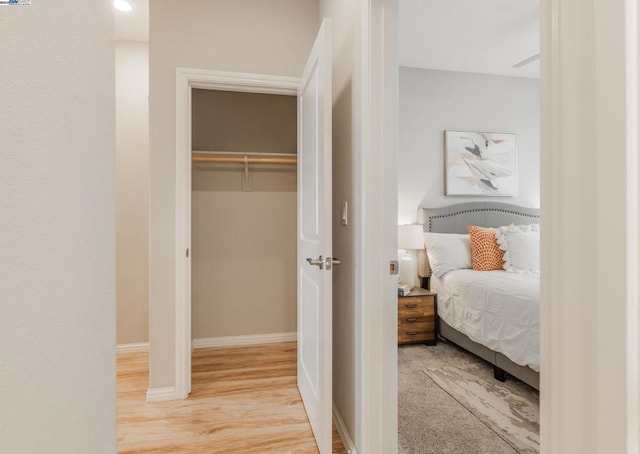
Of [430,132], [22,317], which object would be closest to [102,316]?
[22,317]

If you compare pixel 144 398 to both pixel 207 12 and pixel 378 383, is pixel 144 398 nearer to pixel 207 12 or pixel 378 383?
pixel 378 383

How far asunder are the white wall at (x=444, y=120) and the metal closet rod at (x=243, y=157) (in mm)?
1243

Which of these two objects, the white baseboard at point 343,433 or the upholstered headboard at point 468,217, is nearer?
the white baseboard at point 343,433

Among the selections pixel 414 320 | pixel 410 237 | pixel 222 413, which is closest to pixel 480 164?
pixel 410 237

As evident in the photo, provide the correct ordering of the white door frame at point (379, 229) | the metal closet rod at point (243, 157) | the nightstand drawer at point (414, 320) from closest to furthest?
the white door frame at point (379, 229) → the metal closet rod at point (243, 157) → the nightstand drawer at point (414, 320)

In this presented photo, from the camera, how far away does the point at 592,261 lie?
512 mm

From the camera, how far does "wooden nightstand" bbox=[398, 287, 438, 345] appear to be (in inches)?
126

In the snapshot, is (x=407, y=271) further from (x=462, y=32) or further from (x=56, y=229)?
(x=56, y=229)

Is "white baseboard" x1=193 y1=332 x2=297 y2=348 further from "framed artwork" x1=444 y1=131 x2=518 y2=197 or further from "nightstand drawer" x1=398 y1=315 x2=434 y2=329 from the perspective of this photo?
"framed artwork" x1=444 y1=131 x2=518 y2=197

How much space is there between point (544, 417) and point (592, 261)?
11.5 inches

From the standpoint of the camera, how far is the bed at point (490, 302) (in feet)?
7.50

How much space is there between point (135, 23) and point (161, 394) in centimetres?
280

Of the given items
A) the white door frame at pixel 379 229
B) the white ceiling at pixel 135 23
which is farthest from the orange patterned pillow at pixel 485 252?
the white ceiling at pixel 135 23

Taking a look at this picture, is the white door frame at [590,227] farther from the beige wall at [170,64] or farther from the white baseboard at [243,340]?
the white baseboard at [243,340]
